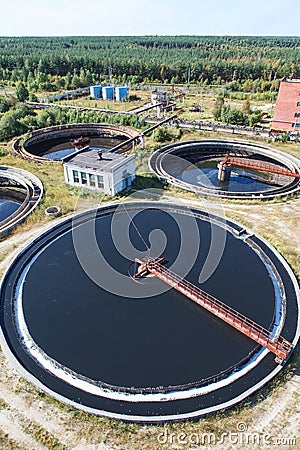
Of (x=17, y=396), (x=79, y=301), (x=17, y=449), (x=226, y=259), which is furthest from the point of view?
(x=226, y=259)

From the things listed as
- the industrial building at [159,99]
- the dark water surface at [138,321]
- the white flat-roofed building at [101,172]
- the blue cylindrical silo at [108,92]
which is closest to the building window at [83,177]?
the white flat-roofed building at [101,172]

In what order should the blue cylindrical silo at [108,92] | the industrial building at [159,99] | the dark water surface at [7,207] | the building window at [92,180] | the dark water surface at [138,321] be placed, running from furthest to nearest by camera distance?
the blue cylindrical silo at [108,92]
the industrial building at [159,99]
the building window at [92,180]
the dark water surface at [7,207]
the dark water surface at [138,321]

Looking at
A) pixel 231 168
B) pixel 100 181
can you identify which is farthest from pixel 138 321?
pixel 231 168

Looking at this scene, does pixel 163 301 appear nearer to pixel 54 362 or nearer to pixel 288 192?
pixel 54 362

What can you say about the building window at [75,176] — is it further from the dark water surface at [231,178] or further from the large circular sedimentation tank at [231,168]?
the dark water surface at [231,178]

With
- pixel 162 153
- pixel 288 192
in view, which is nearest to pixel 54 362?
pixel 288 192

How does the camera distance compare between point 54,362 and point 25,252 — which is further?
point 25,252

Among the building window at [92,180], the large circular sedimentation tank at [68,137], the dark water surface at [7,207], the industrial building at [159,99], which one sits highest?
the industrial building at [159,99]
